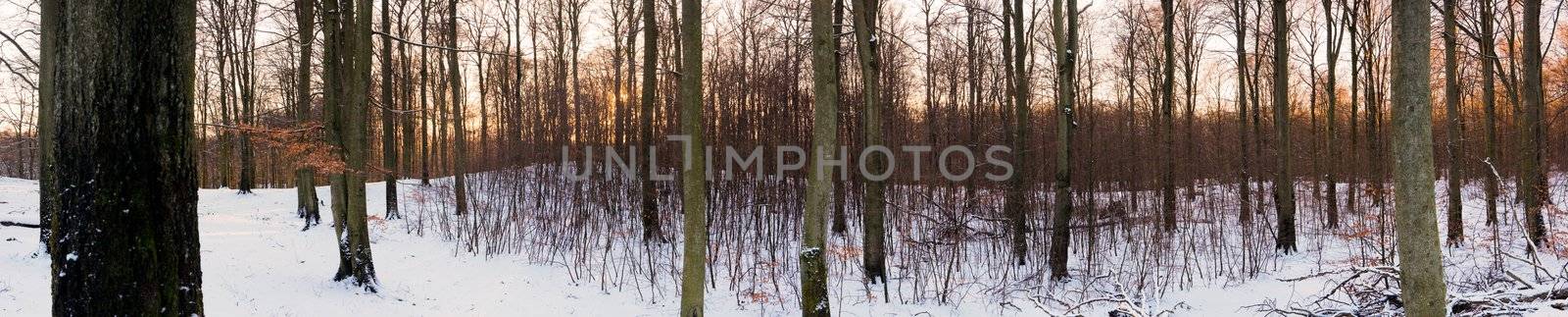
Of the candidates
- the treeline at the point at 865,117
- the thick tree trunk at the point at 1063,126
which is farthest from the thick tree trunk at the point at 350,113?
the thick tree trunk at the point at 1063,126

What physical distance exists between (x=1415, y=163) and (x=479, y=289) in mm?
7713

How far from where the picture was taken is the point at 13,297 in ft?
17.7

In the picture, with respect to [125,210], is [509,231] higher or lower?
lower

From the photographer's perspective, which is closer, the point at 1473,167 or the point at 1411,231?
the point at 1411,231

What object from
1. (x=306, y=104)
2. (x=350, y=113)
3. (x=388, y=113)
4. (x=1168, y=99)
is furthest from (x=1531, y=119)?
(x=306, y=104)

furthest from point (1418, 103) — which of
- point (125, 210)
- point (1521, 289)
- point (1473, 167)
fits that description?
point (1473, 167)

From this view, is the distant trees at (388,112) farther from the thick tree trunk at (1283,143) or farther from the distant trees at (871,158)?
the thick tree trunk at (1283,143)

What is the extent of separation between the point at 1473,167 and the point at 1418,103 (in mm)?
22076

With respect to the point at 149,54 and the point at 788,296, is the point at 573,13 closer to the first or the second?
the point at 788,296

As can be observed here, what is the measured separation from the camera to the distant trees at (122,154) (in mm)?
2723

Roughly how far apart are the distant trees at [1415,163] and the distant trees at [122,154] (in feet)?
17.8

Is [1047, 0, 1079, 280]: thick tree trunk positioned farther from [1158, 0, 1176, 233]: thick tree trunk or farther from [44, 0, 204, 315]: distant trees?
[44, 0, 204, 315]: distant trees

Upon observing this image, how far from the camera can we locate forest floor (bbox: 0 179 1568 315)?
20.4 feet

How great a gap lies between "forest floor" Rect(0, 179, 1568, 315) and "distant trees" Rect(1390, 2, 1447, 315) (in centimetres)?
163
